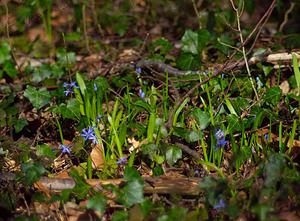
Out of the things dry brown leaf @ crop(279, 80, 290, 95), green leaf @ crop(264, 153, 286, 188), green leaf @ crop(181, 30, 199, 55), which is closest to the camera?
green leaf @ crop(264, 153, 286, 188)

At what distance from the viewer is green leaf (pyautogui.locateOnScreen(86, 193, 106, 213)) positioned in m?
2.40

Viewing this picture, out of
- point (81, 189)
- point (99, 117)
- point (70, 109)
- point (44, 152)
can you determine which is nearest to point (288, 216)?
point (81, 189)

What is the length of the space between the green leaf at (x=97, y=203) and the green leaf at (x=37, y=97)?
3.53 feet

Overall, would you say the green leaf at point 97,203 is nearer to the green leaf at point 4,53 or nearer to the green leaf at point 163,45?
the green leaf at point 163,45

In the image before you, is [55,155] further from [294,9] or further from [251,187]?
[294,9]

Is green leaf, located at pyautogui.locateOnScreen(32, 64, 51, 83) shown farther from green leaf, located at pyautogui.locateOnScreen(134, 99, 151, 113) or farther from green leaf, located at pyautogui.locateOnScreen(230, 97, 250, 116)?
green leaf, located at pyautogui.locateOnScreen(230, 97, 250, 116)

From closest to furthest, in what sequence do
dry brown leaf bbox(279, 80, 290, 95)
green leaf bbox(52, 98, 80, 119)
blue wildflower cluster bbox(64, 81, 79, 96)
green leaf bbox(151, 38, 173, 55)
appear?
green leaf bbox(52, 98, 80, 119) → blue wildflower cluster bbox(64, 81, 79, 96) → dry brown leaf bbox(279, 80, 290, 95) → green leaf bbox(151, 38, 173, 55)

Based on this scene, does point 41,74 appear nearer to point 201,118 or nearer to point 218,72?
point 218,72

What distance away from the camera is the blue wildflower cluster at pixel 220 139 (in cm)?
277

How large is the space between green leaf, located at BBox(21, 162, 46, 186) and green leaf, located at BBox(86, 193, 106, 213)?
320 millimetres

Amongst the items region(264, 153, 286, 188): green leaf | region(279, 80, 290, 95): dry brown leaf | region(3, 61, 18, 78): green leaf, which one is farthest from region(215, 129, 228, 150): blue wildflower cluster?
region(3, 61, 18, 78): green leaf

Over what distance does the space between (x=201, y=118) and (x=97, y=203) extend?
2.54 ft

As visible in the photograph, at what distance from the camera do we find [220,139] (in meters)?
2.84

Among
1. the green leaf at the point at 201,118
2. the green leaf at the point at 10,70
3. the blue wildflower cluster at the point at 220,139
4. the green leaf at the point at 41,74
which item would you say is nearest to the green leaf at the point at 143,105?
the green leaf at the point at 201,118
